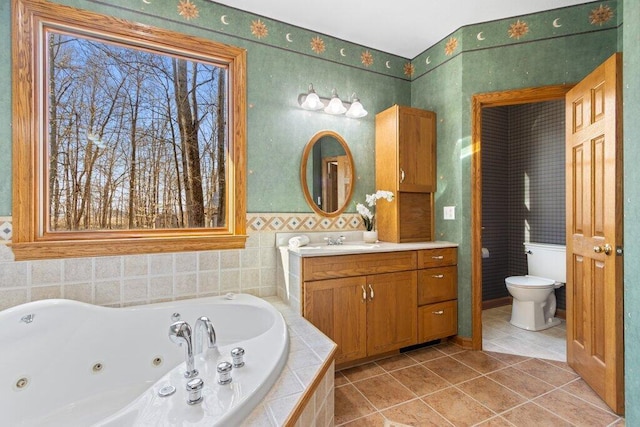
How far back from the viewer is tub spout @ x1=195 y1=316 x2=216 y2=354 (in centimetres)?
130

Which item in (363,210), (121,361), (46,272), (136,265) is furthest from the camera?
(363,210)

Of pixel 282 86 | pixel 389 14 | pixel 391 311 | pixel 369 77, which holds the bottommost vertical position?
pixel 391 311

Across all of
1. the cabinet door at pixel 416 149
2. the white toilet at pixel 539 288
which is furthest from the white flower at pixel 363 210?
the white toilet at pixel 539 288

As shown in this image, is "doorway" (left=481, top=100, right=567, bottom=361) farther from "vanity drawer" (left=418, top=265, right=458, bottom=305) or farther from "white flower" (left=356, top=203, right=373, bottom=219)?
"white flower" (left=356, top=203, right=373, bottom=219)

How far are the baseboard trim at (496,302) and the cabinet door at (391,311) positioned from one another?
1593mm

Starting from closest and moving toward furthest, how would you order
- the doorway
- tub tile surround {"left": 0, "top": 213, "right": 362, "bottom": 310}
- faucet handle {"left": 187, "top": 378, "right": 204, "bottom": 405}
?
faucet handle {"left": 187, "top": 378, "right": 204, "bottom": 405} → tub tile surround {"left": 0, "top": 213, "right": 362, "bottom": 310} → the doorway

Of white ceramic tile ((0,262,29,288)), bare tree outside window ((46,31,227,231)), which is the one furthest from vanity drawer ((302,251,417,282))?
white ceramic tile ((0,262,29,288))

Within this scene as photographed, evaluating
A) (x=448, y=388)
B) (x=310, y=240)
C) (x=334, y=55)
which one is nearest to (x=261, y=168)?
(x=310, y=240)

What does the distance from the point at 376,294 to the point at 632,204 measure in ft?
4.86

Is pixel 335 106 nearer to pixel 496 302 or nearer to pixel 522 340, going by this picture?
pixel 522 340

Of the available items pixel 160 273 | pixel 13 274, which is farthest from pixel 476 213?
pixel 13 274

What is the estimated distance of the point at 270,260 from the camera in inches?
97.2

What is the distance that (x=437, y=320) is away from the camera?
2.57 meters

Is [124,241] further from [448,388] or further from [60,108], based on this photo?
[448,388]
